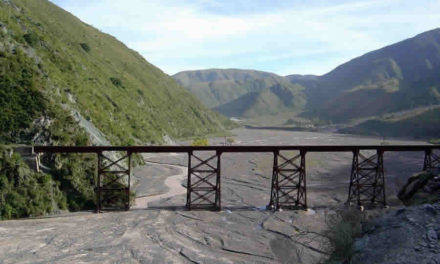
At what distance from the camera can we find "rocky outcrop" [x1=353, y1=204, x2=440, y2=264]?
8.83 metres

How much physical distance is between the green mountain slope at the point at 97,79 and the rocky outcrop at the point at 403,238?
26407 mm

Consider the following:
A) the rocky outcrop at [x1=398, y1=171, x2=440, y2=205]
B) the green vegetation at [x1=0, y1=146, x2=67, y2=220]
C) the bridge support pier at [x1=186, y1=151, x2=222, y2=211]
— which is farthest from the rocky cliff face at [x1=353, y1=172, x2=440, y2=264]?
the green vegetation at [x1=0, y1=146, x2=67, y2=220]

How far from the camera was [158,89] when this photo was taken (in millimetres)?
93625

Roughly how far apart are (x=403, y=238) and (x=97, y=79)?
51362 mm

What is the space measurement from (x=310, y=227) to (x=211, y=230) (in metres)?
6.02

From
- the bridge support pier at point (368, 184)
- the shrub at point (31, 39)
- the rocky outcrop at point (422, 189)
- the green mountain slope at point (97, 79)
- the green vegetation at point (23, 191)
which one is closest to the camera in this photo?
the rocky outcrop at point (422, 189)

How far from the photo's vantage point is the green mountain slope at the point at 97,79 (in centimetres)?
3472

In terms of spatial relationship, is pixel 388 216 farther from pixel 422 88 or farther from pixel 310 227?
pixel 422 88

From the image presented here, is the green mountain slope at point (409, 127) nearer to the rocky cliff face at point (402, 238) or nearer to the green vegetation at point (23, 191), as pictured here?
the rocky cliff face at point (402, 238)

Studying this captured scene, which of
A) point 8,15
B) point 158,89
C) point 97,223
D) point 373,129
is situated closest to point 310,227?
point 97,223

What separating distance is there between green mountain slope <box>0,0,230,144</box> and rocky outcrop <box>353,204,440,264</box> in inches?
1040

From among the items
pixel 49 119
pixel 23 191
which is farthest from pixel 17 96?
pixel 23 191

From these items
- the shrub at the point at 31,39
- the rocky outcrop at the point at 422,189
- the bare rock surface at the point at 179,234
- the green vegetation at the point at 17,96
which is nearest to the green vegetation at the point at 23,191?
the bare rock surface at the point at 179,234

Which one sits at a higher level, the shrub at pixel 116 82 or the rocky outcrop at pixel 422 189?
the shrub at pixel 116 82
